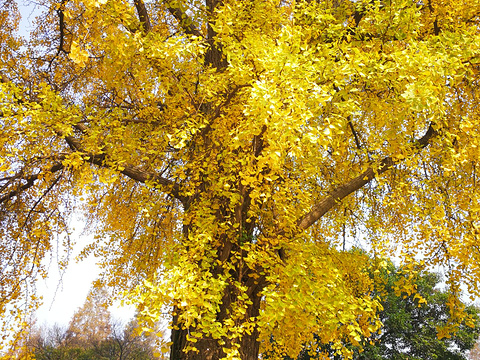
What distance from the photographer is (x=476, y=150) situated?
15.8ft

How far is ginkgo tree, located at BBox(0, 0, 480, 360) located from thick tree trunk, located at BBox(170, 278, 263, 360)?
25 millimetres

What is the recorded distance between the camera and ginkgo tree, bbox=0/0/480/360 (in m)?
3.81

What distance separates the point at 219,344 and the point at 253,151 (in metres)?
2.26

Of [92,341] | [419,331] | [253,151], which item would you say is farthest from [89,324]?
[253,151]

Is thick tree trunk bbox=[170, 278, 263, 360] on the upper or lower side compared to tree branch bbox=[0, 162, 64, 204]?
lower

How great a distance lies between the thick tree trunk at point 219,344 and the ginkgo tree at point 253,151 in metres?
0.03

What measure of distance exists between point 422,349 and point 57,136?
1892 centimetres

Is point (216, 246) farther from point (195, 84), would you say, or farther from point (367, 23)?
point (367, 23)

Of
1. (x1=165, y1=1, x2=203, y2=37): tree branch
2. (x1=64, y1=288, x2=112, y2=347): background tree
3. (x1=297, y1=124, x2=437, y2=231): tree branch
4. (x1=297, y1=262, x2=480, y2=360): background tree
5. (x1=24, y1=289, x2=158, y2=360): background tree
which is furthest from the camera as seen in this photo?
(x1=64, y1=288, x2=112, y2=347): background tree

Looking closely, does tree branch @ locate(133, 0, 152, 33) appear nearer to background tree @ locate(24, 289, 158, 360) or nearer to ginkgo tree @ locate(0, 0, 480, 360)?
ginkgo tree @ locate(0, 0, 480, 360)

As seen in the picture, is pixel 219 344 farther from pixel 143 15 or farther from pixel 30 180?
pixel 143 15

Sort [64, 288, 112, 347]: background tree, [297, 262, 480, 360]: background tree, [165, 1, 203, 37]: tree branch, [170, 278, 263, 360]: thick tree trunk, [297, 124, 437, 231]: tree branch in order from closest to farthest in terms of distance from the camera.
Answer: [170, 278, 263, 360]: thick tree trunk
[297, 124, 437, 231]: tree branch
[165, 1, 203, 37]: tree branch
[297, 262, 480, 360]: background tree
[64, 288, 112, 347]: background tree

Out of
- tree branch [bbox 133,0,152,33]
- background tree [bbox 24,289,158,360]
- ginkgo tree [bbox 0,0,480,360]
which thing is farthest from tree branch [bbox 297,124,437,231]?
background tree [bbox 24,289,158,360]

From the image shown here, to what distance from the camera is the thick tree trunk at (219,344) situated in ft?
14.8
